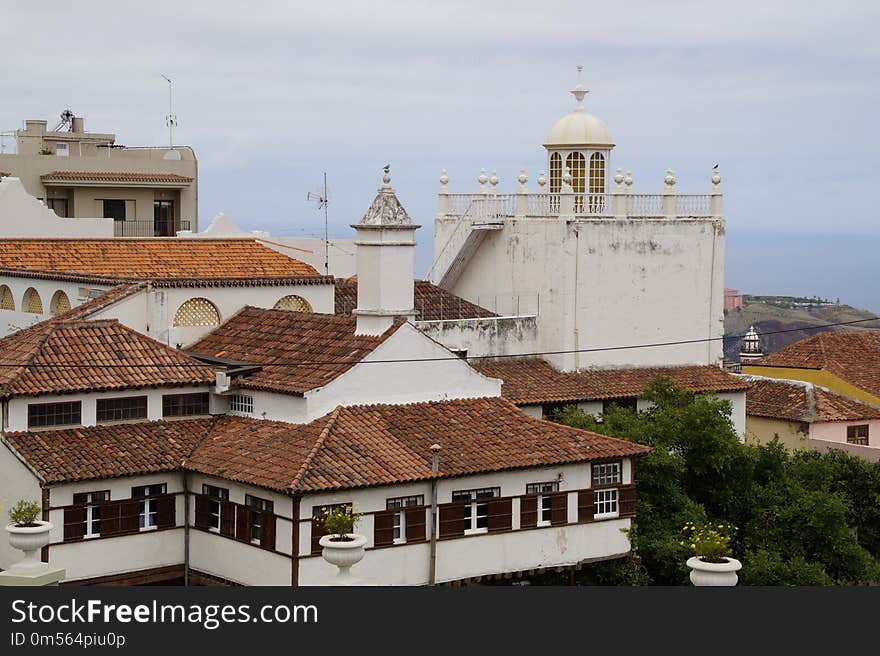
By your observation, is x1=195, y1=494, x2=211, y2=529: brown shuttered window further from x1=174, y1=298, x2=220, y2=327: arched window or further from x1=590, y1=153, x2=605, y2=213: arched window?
x1=590, y1=153, x2=605, y2=213: arched window

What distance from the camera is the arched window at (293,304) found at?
141 ft

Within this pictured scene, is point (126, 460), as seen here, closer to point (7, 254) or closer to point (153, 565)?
point (153, 565)

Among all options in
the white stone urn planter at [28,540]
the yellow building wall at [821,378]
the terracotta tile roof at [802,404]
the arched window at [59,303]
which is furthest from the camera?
the yellow building wall at [821,378]

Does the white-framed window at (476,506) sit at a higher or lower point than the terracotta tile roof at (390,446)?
lower

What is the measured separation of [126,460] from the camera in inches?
1324

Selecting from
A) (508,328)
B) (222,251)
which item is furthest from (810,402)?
(222,251)

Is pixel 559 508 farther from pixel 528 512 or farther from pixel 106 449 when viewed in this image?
pixel 106 449

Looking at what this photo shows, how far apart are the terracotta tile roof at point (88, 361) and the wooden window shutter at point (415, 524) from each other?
5.68m

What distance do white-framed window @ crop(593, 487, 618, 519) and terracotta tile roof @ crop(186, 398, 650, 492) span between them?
920mm

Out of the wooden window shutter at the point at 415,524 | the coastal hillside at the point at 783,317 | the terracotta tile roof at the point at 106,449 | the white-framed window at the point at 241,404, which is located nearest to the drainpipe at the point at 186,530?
the terracotta tile roof at the point at 106,449

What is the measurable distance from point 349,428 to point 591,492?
590 cm

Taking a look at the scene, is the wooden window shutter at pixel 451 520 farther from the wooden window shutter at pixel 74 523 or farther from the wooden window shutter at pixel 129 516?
the wooden window shutter at pixel 74 523

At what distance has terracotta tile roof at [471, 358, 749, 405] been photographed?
44031 millimetres

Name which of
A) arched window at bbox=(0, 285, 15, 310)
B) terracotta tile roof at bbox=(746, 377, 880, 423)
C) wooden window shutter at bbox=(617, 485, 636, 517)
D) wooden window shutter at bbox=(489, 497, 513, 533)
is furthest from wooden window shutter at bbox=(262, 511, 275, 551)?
terracotta tile roof at bbox=(746, 377, 880, 423)
